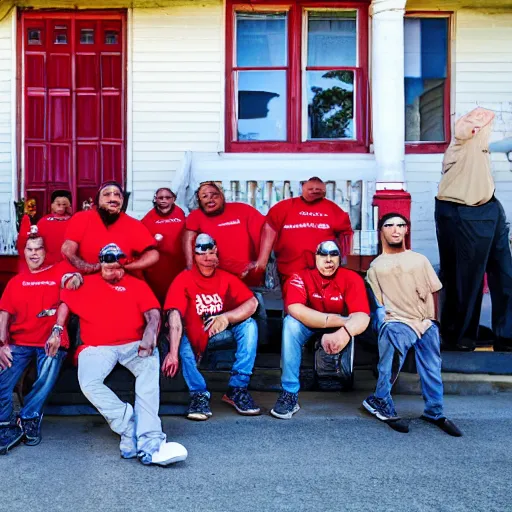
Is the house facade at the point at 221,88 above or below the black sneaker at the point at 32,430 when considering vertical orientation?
above

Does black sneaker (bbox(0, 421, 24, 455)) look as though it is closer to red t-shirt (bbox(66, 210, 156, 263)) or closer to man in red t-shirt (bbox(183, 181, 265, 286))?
red t-shirt (bbox(66, 210, 156, 263))

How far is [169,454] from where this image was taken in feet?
16.0

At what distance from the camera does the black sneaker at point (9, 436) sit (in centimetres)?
522

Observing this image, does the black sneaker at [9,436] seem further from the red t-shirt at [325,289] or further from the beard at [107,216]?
the red t-shirt at [325,289]

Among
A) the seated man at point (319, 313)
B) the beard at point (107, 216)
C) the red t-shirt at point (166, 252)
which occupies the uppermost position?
the beard at point (107, 216)

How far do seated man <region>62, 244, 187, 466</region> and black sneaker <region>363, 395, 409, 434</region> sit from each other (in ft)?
5.57

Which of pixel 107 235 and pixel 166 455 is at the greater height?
pixel 107 235

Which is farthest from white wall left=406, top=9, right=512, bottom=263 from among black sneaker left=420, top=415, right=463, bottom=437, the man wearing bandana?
black sneaker left=420, top=415, right=463, bottom=437

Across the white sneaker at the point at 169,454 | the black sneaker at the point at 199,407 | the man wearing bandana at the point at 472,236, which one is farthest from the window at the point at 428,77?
the white sneaker at the point at 169,454

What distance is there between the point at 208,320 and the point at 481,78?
207 inches

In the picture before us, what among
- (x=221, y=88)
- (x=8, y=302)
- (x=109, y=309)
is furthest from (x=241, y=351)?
(x=221, y=88)

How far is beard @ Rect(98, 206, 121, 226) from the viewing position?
624 cm

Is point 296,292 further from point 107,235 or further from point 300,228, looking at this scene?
point 107,235

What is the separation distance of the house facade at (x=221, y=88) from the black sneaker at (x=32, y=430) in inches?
165
